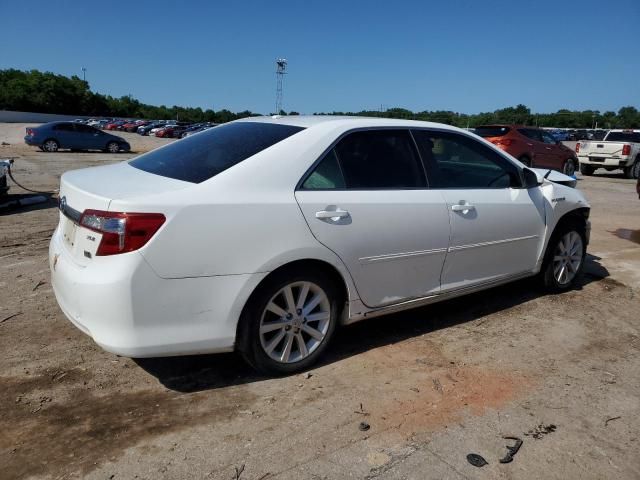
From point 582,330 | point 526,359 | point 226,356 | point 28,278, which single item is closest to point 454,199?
point 526,359

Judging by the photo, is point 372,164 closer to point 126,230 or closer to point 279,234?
point 279,234

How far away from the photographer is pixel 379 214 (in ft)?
12.0

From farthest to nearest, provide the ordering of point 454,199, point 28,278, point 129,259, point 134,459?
point 28,278 < point 454,199 < point 129,259 < point 134,459

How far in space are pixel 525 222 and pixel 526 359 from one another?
1283 millimetres

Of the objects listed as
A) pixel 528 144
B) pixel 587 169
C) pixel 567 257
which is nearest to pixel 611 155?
pixel 587 169

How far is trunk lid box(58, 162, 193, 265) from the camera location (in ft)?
9.81

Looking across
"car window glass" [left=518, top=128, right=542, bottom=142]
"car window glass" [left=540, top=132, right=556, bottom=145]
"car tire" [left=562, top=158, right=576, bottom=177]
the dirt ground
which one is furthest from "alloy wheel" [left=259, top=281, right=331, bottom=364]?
"car tire" [left=562, top=158, right=576, bottom=177]

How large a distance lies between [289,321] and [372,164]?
4.01 ft

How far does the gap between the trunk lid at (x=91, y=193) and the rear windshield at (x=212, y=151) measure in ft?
0.42

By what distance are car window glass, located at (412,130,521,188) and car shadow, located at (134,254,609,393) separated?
111 cm

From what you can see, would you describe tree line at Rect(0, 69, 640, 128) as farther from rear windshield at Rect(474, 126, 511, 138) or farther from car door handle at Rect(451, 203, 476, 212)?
car door handle at Rect(451, 203, 476, 212)

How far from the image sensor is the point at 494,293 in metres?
5.37

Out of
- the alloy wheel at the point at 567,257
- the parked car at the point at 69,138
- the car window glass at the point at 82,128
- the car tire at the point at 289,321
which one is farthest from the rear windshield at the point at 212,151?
the car window glass at the point at 82,128

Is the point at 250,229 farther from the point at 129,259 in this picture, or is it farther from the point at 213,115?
the point at 213,115
